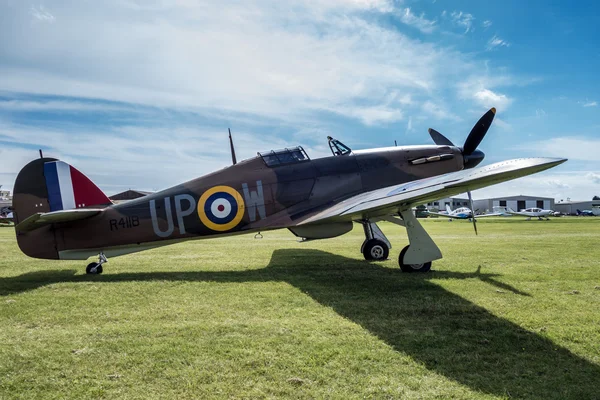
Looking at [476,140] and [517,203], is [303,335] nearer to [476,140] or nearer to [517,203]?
[476,140]

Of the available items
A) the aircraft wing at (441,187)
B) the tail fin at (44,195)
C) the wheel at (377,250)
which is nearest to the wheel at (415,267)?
the aircraft wing at (441,187)

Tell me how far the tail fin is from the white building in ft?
325

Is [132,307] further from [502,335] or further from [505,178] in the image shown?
[505,178]

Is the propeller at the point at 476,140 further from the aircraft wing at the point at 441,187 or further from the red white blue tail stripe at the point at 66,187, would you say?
the red white blue tail stripe at the point at 66,187

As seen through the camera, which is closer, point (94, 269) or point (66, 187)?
point (94, 269)

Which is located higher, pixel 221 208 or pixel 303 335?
pixel 221 208

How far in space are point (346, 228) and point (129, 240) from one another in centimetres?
434

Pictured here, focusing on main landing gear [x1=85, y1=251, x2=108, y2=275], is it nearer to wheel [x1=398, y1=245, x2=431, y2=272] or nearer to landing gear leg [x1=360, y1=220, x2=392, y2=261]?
landing gear leg [x1=360, y1=220, x2=392, y2=261]

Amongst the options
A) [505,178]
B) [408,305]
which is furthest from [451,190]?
[408,305]

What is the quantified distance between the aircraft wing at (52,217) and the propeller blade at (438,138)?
8213 millimetres

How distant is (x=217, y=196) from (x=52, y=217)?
9.62 feet

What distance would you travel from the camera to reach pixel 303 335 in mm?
3777

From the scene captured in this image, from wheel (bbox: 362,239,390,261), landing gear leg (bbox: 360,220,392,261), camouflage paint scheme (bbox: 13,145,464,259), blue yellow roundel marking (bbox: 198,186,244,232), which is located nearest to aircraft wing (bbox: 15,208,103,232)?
camouflage paint scheme (bbox: 13,145,464,259)

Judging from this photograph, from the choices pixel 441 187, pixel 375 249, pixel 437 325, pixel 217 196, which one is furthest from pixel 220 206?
pixel 437 325
